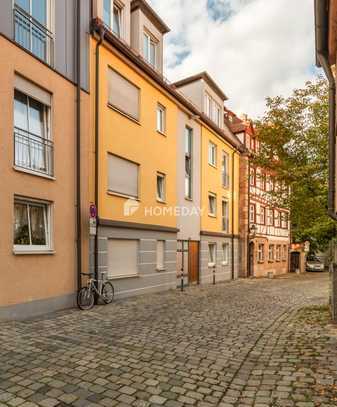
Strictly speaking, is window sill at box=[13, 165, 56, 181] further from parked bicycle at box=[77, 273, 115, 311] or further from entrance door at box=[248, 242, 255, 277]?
entrance door at box=[248, 242, 255, 277]

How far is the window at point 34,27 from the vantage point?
30.0 feet

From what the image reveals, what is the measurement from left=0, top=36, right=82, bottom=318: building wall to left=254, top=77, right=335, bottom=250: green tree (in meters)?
6.93

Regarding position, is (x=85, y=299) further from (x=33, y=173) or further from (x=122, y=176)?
(x=122, y=176)

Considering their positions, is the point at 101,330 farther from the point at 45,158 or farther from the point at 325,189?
the point at 325,189

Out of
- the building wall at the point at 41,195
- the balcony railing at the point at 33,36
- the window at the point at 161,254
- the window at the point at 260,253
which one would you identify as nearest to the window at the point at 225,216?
the window at the point at 260,253

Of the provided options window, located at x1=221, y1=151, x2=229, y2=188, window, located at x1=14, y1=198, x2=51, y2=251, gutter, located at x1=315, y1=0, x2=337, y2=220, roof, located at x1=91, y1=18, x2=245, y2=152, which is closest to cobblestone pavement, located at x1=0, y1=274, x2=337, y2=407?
window, located at x1=14, y1=198, x2=51, y2=251

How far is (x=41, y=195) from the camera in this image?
9.30m

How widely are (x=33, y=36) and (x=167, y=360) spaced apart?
8843 millimetres

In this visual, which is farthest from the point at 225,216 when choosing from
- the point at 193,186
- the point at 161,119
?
the point at 161,119

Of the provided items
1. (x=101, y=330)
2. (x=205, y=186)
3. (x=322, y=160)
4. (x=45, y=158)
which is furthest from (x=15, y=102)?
(x=205, y=186)

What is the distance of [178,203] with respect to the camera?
56.4 feet

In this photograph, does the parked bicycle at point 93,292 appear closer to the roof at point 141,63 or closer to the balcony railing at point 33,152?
the balcony railing at point 33,152

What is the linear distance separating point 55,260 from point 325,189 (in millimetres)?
8497

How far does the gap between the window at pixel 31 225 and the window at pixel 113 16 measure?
777cm
